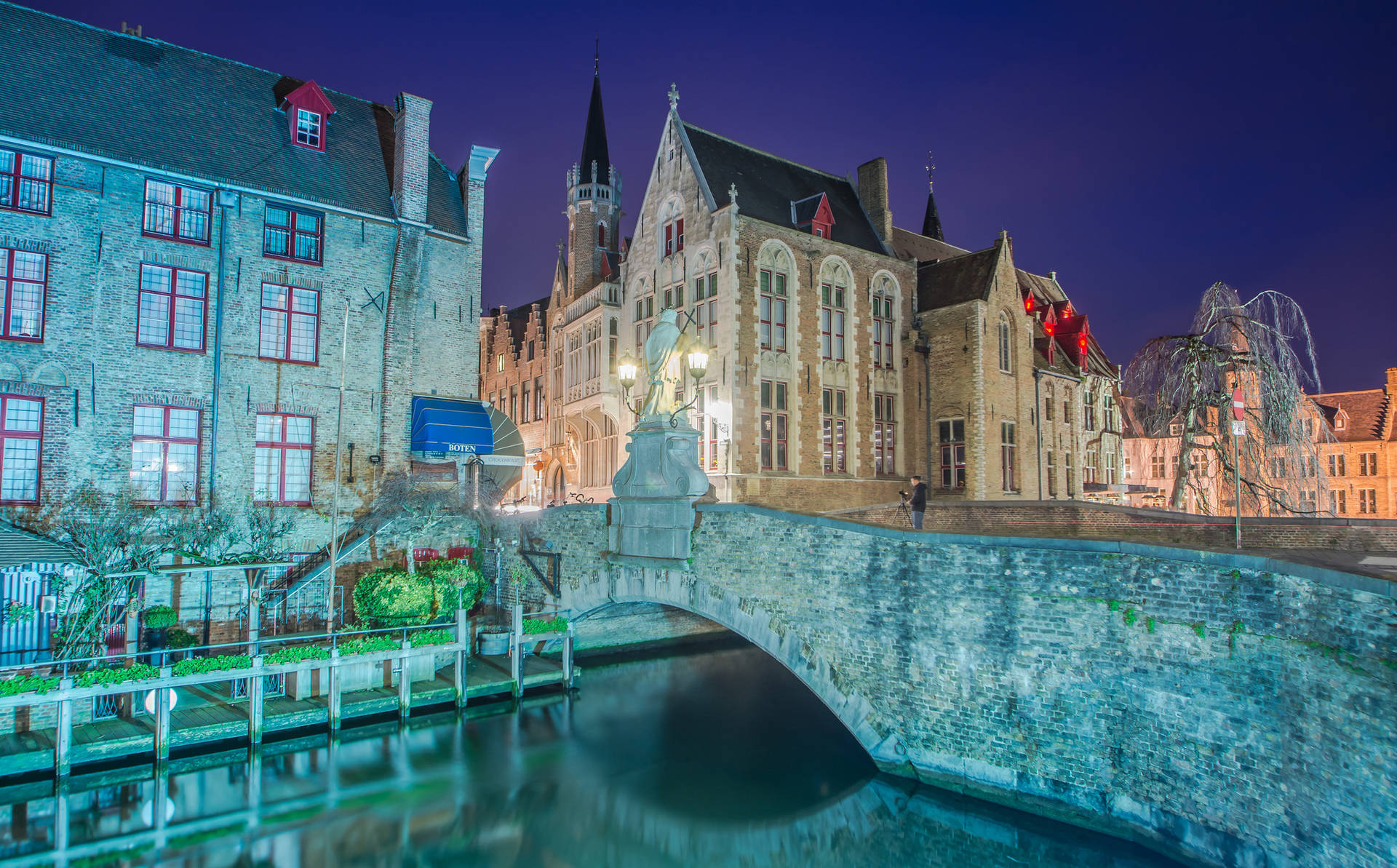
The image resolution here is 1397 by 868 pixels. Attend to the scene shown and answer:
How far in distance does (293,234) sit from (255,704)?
12.1 metres

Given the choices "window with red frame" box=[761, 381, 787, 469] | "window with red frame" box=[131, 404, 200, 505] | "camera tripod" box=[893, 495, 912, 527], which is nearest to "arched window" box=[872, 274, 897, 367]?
"window with red frame" box=[761, 381, 787, 469]

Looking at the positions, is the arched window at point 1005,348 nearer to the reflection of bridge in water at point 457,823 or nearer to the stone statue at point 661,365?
the stone statue at point 661,365

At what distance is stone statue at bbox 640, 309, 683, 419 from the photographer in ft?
58.0

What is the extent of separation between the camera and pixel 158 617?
1769 cm

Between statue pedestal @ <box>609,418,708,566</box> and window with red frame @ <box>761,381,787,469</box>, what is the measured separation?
30.6ft

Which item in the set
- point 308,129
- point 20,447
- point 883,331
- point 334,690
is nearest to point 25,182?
point 20,447

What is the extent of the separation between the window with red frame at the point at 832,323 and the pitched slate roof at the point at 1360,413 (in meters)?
38.8

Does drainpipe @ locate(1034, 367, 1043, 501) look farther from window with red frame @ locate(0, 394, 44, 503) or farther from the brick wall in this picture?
window with red frame @ locate(0, 394, 44, 503)

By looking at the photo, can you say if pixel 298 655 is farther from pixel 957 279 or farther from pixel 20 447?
pixel 957 279

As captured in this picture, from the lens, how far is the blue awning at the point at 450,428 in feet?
75.7

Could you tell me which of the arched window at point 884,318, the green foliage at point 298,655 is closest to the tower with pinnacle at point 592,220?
the arched window at point 884,318

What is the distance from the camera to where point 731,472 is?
26.2m

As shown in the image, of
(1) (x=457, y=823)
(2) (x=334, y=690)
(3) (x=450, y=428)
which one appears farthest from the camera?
(3) (x=450, y=428)

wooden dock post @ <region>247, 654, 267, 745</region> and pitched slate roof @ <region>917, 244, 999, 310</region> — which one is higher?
pitched slate roof @ <region>917, 244, 999, 310</region>
